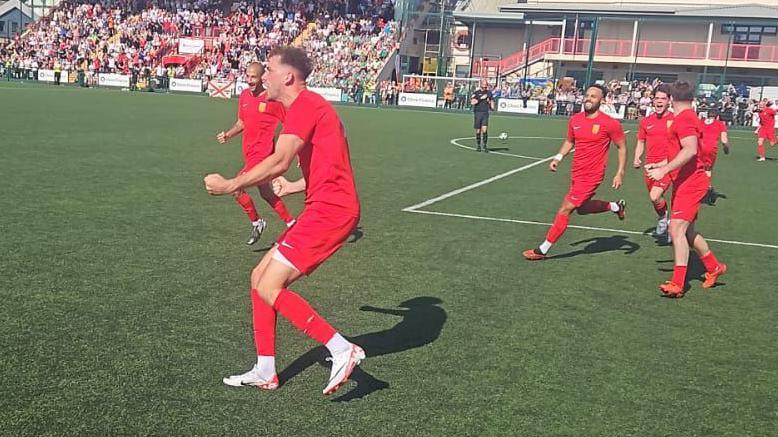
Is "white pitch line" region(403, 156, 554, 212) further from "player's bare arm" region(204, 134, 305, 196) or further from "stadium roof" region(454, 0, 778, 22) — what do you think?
"stadium roof" region(454, 0, 778, 22)

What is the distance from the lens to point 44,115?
917 inches

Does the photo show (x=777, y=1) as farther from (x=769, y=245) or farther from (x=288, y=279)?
(x=288, y=279)

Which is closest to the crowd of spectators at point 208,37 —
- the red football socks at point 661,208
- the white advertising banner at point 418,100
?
the white advertising banner at point 418,100

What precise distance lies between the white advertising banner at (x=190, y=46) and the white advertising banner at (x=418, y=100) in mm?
17165

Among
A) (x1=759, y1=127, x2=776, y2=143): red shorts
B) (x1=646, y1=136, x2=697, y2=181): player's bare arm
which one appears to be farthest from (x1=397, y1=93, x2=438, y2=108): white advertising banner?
(x1=646, y1=136, x2=697, y2=181): player's bare arm

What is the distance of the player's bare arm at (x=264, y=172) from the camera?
13.4 feet

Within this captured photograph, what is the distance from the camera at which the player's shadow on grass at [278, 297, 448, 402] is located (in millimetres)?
4770

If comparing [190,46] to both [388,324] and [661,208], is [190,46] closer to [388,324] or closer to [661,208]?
[661,208]

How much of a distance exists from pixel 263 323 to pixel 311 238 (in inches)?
23.7

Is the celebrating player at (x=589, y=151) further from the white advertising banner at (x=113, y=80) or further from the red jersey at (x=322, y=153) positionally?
the white advertising banner at (x=113, y=80)

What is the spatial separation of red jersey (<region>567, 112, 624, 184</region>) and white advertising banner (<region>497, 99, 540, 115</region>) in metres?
34.7

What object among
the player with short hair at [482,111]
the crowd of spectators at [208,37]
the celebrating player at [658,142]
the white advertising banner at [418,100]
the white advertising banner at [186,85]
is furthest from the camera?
the crowd of spectators at [208,37]

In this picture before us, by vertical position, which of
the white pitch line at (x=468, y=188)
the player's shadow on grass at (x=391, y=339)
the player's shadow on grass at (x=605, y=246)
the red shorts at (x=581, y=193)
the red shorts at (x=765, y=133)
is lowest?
the player's shadow on grass at (x=391, y=339)

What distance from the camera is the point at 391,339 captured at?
18.3 feet
